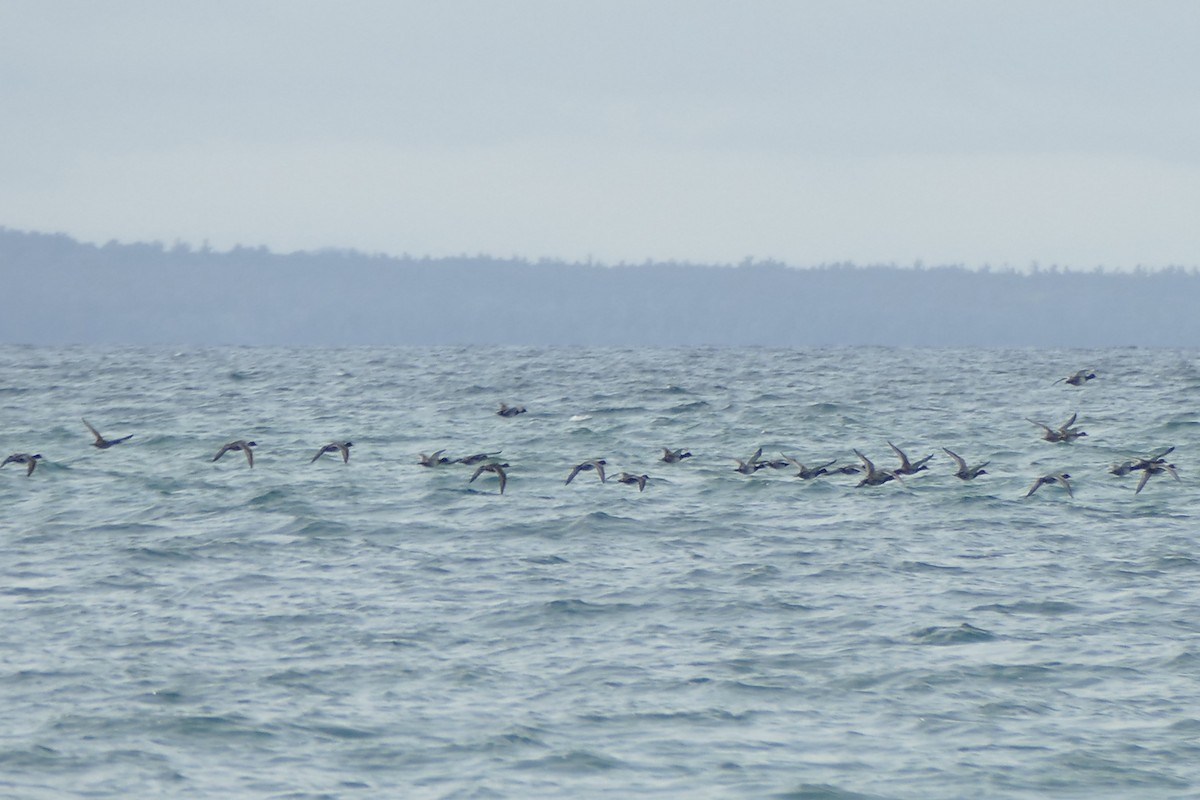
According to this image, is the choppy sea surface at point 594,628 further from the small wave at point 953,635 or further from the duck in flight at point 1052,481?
the duck in flight at point 1052,481

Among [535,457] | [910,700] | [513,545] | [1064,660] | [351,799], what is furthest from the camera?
[535,457]

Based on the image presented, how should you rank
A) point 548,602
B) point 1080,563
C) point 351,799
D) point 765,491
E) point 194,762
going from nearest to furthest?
point 351,799 < point 194,762 < point 548,602 < point 1080,563 < point 765,491

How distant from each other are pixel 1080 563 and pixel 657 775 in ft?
38.2

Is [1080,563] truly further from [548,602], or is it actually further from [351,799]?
[351,799]

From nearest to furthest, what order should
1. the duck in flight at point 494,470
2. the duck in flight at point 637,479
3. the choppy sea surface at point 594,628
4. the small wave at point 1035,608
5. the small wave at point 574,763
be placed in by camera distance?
1. the small wave at point 574,763
2. the choppy sea surface at point 594,628
3. the small wave at point 1035,608
4. the duck in flight at point 494,470
5. the duck in flight at point 637,479

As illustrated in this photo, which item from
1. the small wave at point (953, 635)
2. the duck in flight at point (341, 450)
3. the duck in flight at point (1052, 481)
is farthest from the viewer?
the duck in flight at point (341, 450)

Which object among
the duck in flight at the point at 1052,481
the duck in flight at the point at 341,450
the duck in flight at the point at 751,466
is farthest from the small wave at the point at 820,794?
the duck in flight at the point at 341,450

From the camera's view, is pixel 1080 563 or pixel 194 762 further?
pixel 1080 563

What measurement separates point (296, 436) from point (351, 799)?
110 feet

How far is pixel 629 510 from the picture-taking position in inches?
1193

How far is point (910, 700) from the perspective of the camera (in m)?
17.2

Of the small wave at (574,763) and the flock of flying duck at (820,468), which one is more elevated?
the flock of flying duck at (820,468)

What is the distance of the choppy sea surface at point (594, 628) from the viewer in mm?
15258

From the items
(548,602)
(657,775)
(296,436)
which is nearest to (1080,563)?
(548,602)
